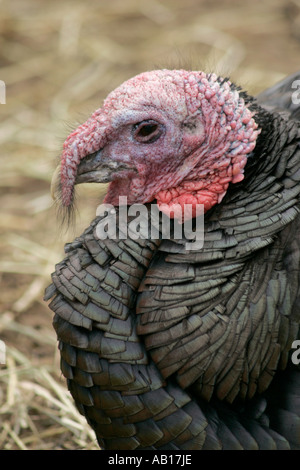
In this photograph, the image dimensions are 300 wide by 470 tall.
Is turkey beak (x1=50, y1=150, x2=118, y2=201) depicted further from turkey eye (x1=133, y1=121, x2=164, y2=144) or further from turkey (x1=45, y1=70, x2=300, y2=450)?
turkey eye (x1=133, y1=121, x2=164, y2=144)

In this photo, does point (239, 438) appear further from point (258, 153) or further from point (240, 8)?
point (240, 8)

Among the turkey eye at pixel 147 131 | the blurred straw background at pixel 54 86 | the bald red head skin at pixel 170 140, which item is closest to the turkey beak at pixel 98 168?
the bald red head skin at pixel 170 140

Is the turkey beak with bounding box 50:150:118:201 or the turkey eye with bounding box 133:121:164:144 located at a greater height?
the turkey eye with bounding box 133:121:164:144

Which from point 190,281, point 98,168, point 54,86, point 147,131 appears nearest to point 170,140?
point 147,131

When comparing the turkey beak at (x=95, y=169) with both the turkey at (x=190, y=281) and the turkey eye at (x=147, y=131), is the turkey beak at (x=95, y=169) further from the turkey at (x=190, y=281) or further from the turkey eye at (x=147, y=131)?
the turkey eye at (x=147, y=131)

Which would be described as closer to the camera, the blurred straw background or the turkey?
the turkey

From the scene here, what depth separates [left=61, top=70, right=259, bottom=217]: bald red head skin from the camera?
253 centimetres

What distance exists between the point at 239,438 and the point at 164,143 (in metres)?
1.14

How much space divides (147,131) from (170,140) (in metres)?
0.09

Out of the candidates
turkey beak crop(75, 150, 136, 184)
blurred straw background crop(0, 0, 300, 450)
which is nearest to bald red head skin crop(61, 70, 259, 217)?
turkey beak crop(75, 150, 136, 184)

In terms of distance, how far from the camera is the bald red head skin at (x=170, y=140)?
253cm

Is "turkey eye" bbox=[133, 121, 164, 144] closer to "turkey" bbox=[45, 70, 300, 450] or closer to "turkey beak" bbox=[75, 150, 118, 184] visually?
"turkey" bbox=[45, 70, 300, 450]

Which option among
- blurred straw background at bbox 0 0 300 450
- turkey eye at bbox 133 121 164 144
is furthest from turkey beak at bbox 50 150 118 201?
blurred straw background at bbox 0 0 300 450

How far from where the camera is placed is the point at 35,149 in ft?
18.1
